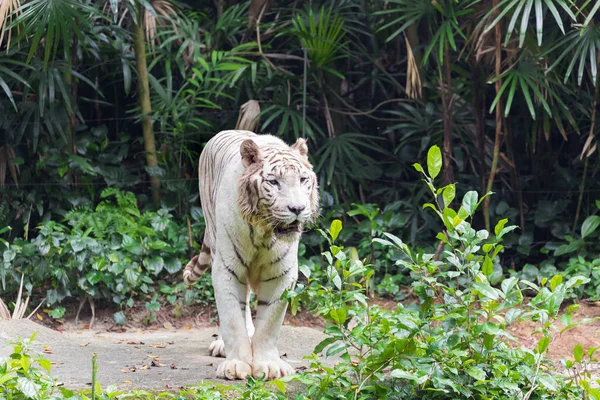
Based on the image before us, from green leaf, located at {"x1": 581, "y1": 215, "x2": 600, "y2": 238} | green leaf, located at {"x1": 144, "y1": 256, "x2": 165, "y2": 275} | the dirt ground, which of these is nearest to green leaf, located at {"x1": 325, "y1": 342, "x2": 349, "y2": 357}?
the dirt ground

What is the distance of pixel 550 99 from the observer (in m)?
6.37

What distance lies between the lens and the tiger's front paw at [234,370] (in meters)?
3.78

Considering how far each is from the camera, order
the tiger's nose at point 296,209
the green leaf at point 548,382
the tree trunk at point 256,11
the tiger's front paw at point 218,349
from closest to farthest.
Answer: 1. the green leaf at point 548,382
2. the tiger's nose at point 296,209
3. the tiger's front paw at point 218,349
4. the tree trunk at point 256,11

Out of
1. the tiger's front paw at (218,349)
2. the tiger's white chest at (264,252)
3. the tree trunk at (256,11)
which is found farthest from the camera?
the tree trunk at (256,11)

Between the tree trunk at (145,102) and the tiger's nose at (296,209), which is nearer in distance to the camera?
the tiger's nose at (296,209)

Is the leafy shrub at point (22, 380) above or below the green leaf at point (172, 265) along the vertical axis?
above

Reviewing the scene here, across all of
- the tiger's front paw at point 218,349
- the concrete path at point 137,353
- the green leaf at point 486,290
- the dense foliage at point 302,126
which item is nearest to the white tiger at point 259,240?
the concrete path at point 137,353

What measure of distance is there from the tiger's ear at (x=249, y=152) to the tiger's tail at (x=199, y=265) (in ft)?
3.80

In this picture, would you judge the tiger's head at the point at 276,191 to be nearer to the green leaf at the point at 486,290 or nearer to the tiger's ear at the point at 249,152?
the tiger's ear at the point at 249,152

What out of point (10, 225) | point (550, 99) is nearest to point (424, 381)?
point (550, 99)

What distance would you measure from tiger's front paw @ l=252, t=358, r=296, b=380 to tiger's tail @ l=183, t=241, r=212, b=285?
117cm

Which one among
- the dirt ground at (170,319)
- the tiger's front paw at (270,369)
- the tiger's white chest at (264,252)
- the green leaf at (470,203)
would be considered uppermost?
the green leaf at (470,203)

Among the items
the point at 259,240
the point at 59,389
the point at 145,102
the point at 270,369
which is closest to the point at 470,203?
the point at 259,240

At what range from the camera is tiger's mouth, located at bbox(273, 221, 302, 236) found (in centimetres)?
372
